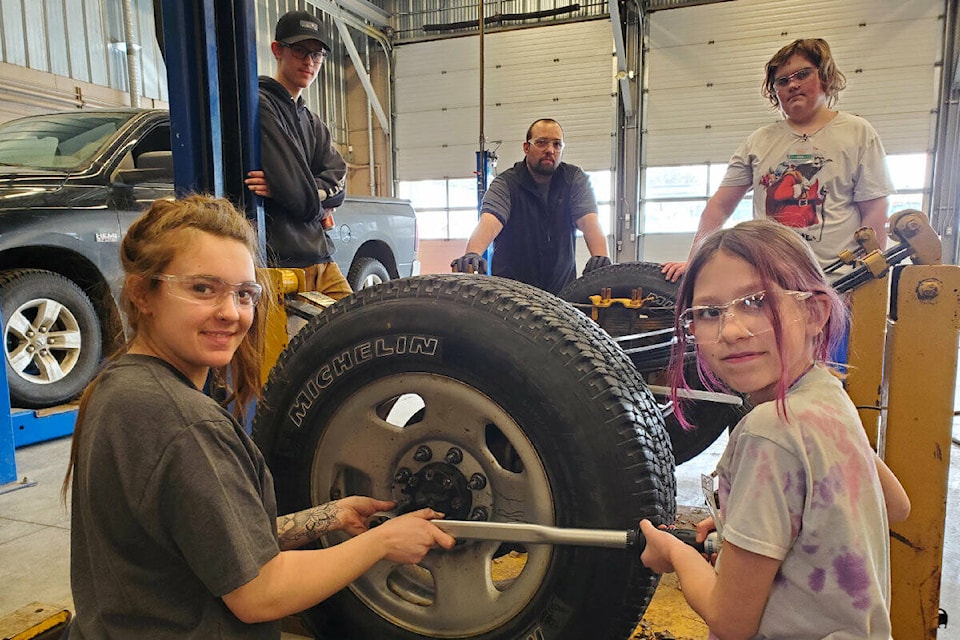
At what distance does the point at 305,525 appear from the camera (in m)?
1.39

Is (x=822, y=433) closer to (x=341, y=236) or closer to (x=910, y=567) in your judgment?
(x=910, y=567)

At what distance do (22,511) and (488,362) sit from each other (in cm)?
272

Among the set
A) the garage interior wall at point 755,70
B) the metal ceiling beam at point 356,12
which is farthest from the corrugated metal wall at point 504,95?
the garage interior wall at point 755,70

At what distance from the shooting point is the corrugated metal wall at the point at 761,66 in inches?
396

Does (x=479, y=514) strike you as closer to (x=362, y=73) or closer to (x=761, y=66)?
(x=761, y=66)

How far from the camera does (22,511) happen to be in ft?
9.46

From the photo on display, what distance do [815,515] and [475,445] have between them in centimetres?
73

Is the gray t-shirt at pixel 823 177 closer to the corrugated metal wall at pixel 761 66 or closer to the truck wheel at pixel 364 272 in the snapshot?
the truck wheel at pixel 364 272

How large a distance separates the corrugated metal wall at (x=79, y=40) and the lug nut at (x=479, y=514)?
27.6ft

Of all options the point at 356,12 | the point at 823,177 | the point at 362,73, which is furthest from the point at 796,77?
the point at 356,12

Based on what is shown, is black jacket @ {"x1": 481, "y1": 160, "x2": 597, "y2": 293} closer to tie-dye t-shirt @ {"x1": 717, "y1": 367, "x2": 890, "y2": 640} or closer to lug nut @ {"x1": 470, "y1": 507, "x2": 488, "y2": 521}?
lug nut @ {"x1": 470, "y1": 507, "x2": 488, "y2": 521}

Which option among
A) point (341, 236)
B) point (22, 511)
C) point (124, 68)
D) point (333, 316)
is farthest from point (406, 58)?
point (333, 316)

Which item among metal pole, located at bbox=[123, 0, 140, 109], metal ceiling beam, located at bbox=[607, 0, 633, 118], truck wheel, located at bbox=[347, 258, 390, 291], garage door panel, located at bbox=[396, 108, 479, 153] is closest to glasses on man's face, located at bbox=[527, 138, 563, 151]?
truck wheel, located at bbox=[347, 258, 390, 291]

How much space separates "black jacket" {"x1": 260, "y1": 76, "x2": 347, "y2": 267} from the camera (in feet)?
7.80
